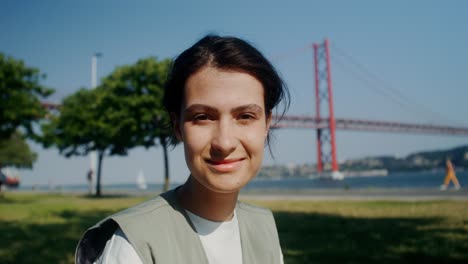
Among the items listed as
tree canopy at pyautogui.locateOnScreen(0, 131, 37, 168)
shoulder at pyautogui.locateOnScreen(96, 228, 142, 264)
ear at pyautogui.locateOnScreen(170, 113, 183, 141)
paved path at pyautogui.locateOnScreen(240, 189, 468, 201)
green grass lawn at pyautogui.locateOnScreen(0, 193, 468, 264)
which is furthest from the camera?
tree canopy at pyautogui.locateOnScreen(0, 131, 37, 168)

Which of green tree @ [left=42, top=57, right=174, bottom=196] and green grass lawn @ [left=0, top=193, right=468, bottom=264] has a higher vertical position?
green tree @ [left=42, top=57, right=174, bottom=196]

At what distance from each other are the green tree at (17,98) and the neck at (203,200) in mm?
13308

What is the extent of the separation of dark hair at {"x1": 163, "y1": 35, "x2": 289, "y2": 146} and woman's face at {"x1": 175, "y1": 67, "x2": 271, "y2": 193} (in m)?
0.02

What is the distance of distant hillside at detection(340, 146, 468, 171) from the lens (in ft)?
249

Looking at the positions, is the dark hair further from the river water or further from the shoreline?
the shoreline

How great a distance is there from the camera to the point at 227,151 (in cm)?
100

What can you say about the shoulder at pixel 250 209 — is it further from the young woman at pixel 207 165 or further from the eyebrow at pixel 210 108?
the eyebrow at pixel 210 108

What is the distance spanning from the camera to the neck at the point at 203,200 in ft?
3.55

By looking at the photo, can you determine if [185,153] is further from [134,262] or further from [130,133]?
[130,133]

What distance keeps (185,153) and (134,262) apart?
0.28 metres

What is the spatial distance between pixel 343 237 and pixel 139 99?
1219cm

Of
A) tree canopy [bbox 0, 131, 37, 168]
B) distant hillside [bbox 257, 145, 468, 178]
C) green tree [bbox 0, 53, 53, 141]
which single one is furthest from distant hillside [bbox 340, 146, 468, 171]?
green tree [bbox 0, 53, 53, 141]

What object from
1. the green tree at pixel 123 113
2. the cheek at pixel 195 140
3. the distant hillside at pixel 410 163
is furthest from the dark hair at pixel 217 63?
the distant hillside at pixel 410 163

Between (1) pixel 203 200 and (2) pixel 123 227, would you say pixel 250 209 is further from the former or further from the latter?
(2) pixel 123 227
